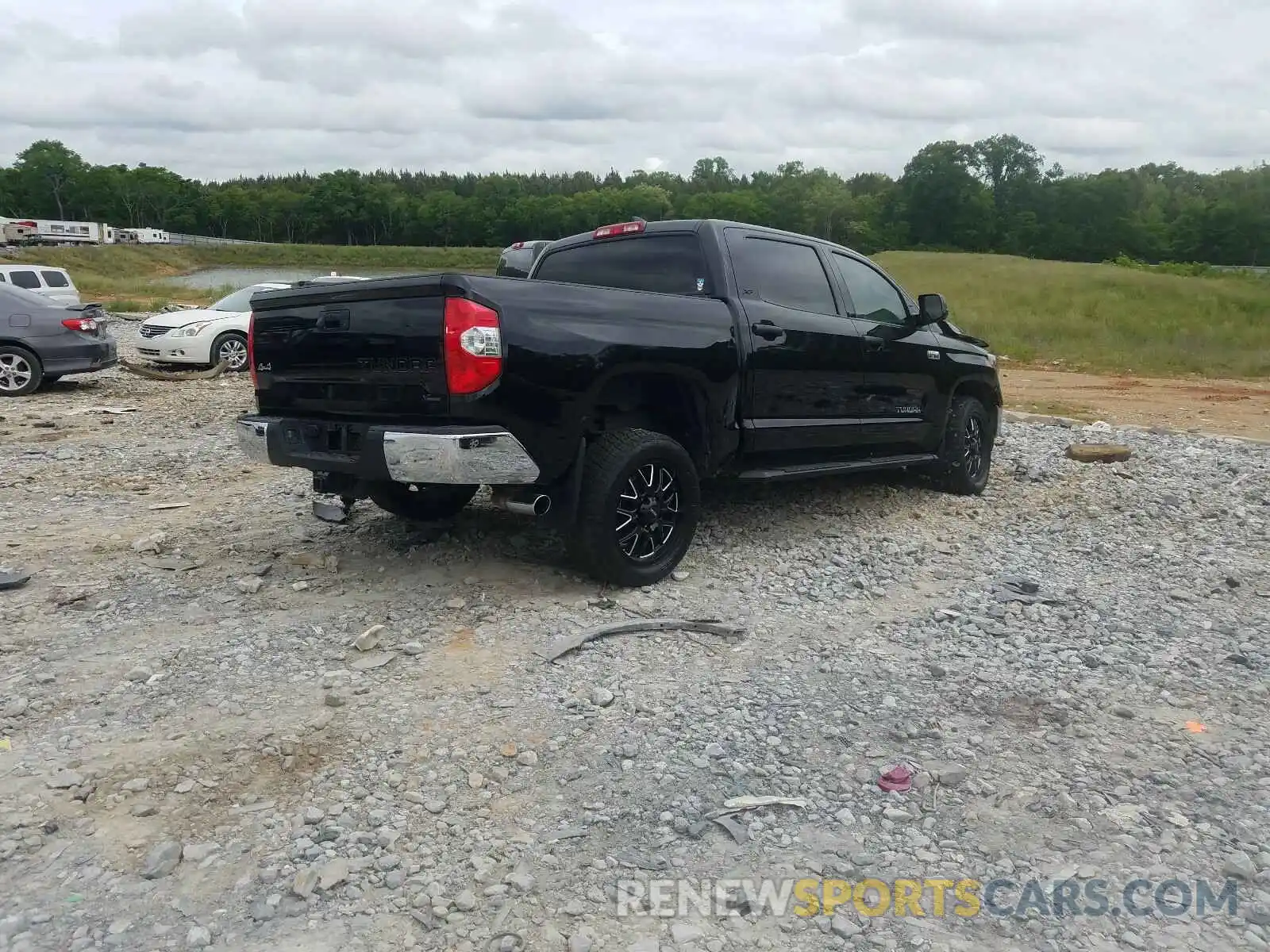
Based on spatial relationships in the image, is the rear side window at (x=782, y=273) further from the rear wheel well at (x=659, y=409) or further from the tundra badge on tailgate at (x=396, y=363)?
the tundra badge on tailgate at (x=396, y=363)

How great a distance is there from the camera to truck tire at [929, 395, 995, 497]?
7.59 metres

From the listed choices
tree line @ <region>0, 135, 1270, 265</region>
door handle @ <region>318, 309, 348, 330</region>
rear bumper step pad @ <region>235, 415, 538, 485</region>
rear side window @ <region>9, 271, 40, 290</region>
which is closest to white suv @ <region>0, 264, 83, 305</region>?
rear side window @ <region>9, 271, 40, 290</region>

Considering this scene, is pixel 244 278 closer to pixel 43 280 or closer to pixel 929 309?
pixel 43 280

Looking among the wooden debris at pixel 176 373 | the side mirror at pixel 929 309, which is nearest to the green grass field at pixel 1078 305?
the side mirror at pixel 929 309

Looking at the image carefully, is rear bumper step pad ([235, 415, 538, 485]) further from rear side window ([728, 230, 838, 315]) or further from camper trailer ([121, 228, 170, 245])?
camper trailer ([121, 228, 170, 245])

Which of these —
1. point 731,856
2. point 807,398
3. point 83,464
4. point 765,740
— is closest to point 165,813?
point 731,856

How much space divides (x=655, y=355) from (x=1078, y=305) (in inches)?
1455

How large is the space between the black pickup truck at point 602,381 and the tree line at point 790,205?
63.7 metres

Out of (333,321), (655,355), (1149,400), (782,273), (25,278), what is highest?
(782,273)

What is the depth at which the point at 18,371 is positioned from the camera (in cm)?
1284

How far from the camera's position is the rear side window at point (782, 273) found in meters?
5.92

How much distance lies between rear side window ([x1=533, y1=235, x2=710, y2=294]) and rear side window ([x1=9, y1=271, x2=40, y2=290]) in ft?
60.7

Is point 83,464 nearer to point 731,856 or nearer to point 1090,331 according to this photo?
point 731,856

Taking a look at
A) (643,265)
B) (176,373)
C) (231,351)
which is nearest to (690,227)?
(643,265)
